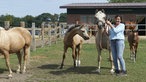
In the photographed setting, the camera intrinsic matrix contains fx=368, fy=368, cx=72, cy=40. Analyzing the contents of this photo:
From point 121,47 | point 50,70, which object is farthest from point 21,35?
point 121,47

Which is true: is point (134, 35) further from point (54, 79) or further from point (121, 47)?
point (54, 79)

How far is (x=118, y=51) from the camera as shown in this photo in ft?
35.5

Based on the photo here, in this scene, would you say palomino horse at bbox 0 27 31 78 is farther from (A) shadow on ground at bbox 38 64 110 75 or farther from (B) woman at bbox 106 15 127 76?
(B) woman at bbox 106 15 127 76

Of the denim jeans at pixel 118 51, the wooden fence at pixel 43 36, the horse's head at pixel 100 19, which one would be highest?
the horse's head at pixel 100 19

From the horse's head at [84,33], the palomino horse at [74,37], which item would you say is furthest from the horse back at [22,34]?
the horse's head at [84,33]

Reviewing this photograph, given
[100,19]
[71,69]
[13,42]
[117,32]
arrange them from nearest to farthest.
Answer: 1. [117,32]
2. [100,19]
3. [13,42]
4. [71,69]

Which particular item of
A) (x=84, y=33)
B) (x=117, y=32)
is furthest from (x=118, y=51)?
(x=84, y=33)

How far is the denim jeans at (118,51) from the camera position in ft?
35.4

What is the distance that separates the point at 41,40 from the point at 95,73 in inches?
507

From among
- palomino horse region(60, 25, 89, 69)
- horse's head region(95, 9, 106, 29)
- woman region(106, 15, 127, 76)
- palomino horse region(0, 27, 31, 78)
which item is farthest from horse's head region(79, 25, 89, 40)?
palomino horse region(0, 27, 31, 78)

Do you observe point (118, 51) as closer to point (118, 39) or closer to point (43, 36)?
point (118, 39)

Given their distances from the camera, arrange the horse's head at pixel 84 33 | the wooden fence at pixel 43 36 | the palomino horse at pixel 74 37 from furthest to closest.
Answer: the wooden fence at pixel 43 36 → the palomino horse at pixel 74 37 → the horse's head at pixel 84 33

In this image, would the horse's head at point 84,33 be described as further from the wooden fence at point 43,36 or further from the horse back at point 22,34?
the wooden fence at point 43,36

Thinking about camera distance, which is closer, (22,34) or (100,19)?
(100,19)
